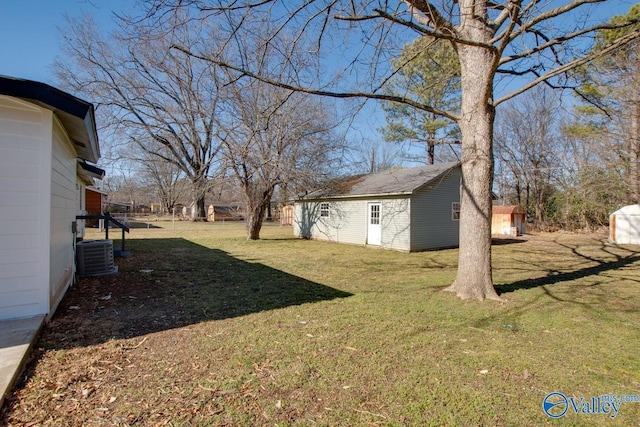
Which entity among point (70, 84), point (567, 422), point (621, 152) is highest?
point (70, 84)

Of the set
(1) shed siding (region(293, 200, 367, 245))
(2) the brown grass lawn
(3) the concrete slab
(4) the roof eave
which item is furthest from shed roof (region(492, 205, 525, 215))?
(3) the concrete slab

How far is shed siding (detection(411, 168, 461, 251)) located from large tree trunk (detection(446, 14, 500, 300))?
695cm

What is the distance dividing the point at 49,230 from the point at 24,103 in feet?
4.55

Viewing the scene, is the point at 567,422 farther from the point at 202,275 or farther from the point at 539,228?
the point at 539,228

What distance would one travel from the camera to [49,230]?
3637mm

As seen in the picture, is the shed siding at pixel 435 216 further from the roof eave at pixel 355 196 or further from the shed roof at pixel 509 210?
the shed roof at pixel 509 210

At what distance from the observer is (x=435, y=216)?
1325cm

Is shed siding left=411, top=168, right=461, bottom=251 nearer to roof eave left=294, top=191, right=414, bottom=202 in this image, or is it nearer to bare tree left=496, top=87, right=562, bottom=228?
roof eave left=294, top=191, right=414, bottom=202

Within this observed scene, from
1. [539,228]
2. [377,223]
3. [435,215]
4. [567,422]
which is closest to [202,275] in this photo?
[567,422]

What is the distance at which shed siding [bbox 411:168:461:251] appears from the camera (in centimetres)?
1248

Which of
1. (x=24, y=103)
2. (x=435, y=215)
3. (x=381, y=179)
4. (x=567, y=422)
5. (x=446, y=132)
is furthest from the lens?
(x=446, y=132)

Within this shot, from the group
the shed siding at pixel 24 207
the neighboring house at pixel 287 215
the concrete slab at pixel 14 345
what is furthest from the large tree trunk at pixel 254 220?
the neighboring house at pixel 287 215

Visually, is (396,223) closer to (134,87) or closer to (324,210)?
(324,210)

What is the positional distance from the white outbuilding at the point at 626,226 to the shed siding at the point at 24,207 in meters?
19.6
